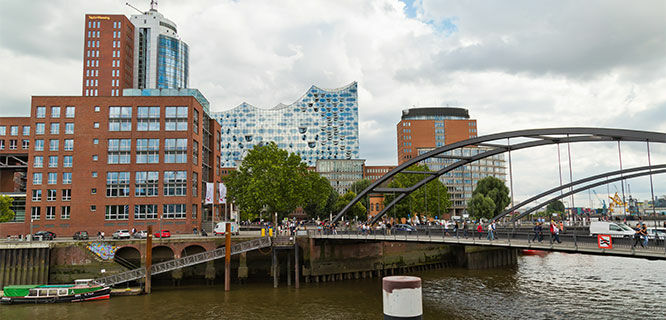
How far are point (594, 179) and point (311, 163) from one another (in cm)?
13092

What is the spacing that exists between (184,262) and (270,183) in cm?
1854

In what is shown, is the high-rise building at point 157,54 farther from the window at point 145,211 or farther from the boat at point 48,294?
the boat at point 48,294

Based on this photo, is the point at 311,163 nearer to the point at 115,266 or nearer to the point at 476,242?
the point at 115,266

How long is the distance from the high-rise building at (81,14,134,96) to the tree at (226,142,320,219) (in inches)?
3106

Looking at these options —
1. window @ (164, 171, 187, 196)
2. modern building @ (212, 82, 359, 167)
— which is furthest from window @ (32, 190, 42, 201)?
modern building @ (212, 82, 359, 167)

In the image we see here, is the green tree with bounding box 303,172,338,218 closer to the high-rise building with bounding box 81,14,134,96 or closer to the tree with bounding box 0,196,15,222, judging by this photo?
the tree with bounding box 0,196,15,222

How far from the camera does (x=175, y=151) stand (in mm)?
57312

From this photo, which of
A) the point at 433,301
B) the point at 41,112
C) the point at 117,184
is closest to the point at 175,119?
the point at 117,184

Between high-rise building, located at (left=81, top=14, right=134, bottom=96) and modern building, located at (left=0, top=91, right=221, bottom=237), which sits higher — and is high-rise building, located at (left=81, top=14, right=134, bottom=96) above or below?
above

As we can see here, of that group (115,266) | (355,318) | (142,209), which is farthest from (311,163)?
(355,318)

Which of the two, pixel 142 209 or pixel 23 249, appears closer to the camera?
pixel 23 249

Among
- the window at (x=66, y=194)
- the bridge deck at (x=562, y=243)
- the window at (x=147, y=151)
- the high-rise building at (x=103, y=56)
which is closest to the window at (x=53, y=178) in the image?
the window at (x=66, y=194)

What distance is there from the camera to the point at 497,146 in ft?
127

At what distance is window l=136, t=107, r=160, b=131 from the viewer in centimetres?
5719
